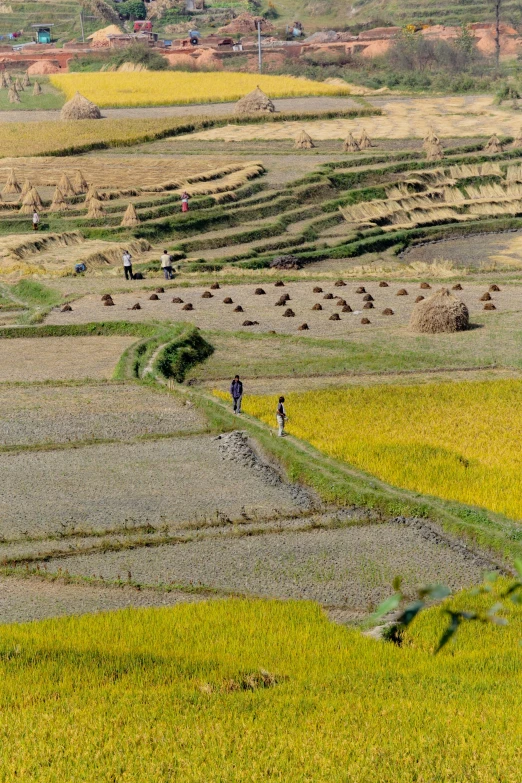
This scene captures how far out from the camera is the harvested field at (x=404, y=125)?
302ft

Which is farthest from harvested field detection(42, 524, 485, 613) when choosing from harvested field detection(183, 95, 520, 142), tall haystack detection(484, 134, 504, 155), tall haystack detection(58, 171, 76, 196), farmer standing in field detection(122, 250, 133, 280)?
harvested field detection(183, 95, 520, 142)

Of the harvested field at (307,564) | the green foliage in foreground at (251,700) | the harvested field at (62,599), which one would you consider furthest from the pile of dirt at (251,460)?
the green foliage in foreground at (251,700)

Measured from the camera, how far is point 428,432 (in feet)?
91.5

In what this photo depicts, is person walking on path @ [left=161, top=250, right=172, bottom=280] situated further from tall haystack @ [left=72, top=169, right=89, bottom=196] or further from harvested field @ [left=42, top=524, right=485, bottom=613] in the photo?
harvested field @ [left=42, top=524, right=485, bottom=613]

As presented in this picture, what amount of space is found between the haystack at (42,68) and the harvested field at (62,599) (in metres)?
Result: 123

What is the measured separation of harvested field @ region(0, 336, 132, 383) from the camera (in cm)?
3406

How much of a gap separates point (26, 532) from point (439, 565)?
6777mm

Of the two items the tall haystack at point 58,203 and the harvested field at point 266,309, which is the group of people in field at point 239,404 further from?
the tall haystack at point 58,203

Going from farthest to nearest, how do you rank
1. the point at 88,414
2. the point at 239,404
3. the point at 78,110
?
the point at 78,110 < the point at 88,414 < the point at 239,404

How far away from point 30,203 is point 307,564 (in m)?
46.7

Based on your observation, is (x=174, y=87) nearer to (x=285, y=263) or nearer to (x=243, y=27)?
(x=243, y=27)

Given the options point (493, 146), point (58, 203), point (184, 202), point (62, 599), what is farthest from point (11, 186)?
point (62, 599)

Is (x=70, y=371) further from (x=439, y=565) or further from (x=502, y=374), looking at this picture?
(x=439, y=565)

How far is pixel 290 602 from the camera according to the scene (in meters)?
18.5
